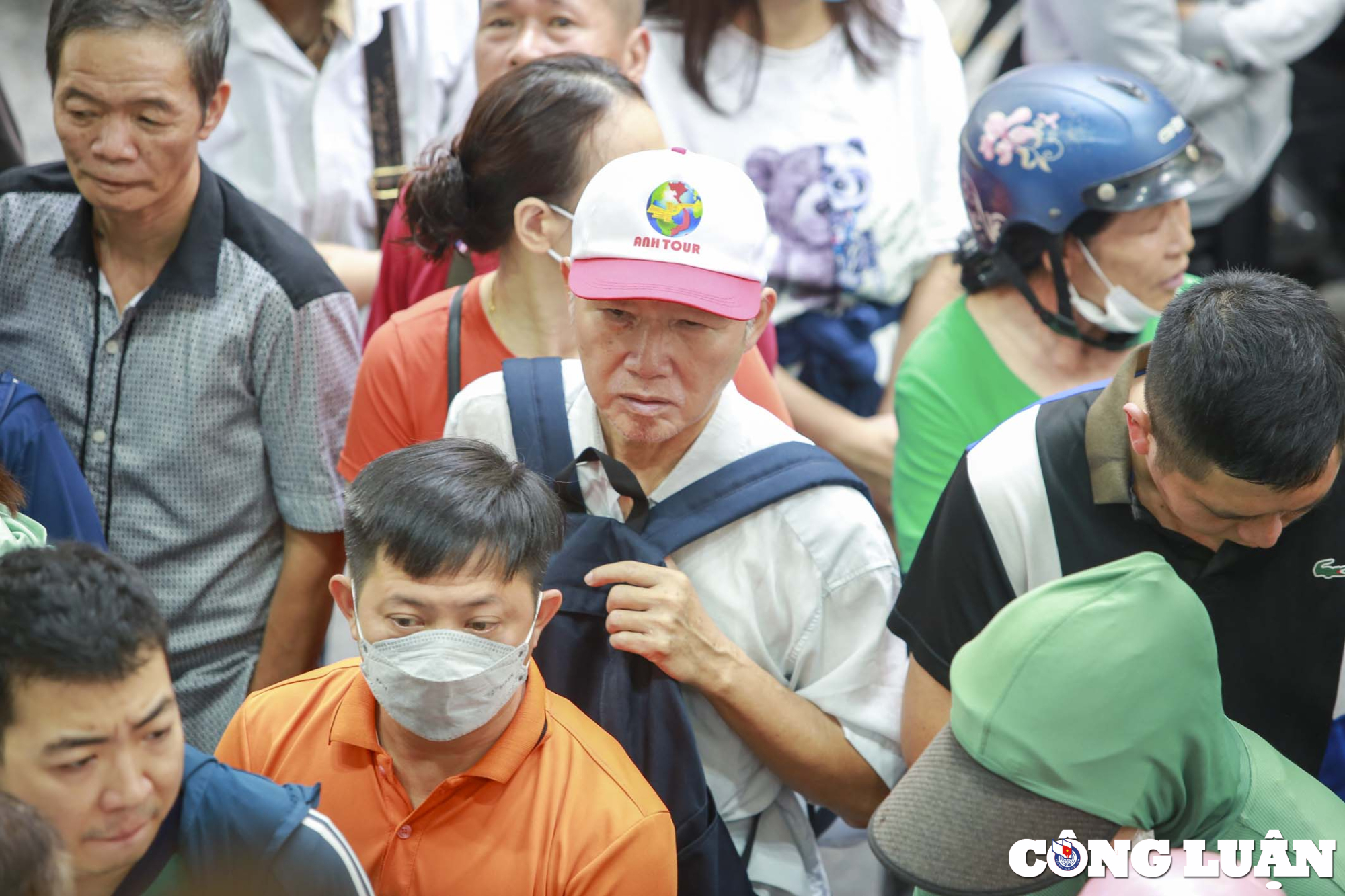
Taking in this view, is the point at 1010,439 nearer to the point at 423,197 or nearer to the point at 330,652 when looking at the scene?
the point at 423,197

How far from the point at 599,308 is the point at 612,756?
2.20ft

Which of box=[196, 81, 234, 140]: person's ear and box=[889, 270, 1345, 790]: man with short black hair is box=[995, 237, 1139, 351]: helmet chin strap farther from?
box=[196, 81, 234, 140]: person's ear

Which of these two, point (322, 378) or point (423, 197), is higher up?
point (423, 197)

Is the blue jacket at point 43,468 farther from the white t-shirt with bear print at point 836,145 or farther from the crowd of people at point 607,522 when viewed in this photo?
the white t-shirt with bear print at point 836,145

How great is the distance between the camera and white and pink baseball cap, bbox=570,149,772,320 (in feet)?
7.06

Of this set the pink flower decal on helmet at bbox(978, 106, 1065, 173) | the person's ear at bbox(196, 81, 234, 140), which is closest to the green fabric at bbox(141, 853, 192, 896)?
the person's ear at bbox(196, 81, 234, 140)

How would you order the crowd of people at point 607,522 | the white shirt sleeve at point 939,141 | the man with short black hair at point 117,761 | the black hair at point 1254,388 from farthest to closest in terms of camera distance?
the white shirt sleeve at point 939,141
the black hair at point 1254,388
the crowd of people at point 607,522
the man with short black hair at point 117,761

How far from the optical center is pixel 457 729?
195 centimetres

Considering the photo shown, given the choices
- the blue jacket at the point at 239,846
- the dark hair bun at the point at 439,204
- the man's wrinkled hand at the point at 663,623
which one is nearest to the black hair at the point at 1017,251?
the dark hair bun at the point at 439,204

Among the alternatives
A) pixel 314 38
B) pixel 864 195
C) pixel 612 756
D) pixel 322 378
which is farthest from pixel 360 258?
pixel 612 756

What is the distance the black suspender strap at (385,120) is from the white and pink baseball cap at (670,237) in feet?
4.51

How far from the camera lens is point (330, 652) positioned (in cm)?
332

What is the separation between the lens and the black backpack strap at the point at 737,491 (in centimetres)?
219

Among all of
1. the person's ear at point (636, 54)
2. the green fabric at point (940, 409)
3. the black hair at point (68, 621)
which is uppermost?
the person's ear at point (636, 54)
